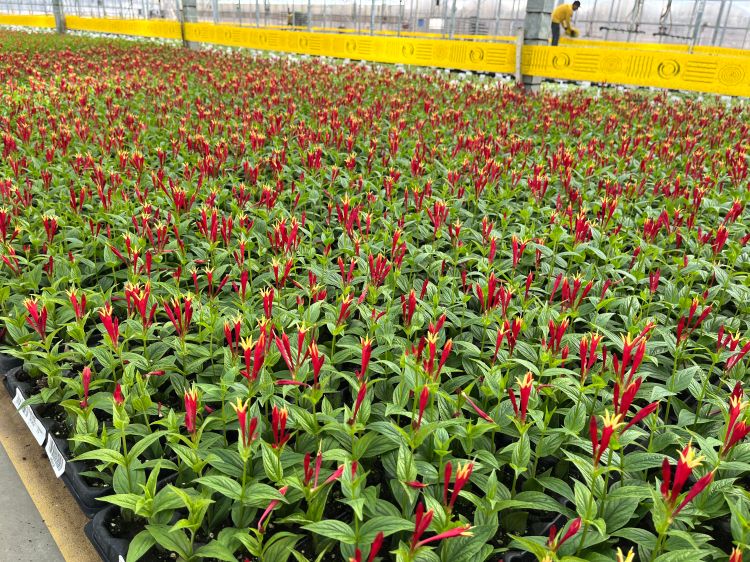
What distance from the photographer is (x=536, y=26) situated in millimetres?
12367

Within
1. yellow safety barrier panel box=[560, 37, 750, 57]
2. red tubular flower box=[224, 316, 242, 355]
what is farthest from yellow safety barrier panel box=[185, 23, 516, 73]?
red tubular flower box=[224, 316, 242, 355]

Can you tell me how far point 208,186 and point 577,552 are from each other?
169 inches

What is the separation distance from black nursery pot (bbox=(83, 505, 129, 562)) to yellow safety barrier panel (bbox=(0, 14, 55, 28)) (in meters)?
40.4

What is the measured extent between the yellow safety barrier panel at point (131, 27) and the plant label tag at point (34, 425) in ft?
77.5

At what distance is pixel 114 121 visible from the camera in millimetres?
6969

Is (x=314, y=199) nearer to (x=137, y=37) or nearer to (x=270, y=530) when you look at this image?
(x=270, y=530)

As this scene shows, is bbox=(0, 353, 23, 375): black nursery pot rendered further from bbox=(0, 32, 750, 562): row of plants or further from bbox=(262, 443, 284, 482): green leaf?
bbox=(262, 443, 284, 482): green leaf

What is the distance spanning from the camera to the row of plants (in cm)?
187

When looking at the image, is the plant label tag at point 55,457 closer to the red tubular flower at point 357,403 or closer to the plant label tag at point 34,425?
the plant label tag at point 34,425

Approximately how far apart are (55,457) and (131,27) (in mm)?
29902

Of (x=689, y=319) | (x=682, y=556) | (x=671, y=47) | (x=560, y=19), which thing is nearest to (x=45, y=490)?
(x=682, y=556)

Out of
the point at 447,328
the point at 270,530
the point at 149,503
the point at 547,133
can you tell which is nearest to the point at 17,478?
the point at 149,503

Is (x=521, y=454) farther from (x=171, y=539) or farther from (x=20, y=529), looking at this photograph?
(x=20, y=529)

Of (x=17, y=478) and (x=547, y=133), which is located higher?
(x=547, y=133)
